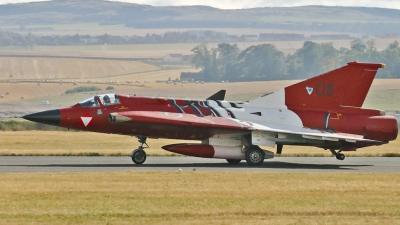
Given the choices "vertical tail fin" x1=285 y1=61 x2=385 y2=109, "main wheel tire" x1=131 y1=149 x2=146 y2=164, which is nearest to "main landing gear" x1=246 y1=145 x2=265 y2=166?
"vertical tail fin" x1=285 y1=61 x2=385 y2=109

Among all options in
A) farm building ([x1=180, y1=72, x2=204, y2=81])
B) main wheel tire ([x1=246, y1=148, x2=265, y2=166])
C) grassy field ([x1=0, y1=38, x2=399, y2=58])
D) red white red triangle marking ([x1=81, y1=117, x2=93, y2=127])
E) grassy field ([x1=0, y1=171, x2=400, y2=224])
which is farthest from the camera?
grassy field ([x1=0, y1=38, x2=399, y2=58])

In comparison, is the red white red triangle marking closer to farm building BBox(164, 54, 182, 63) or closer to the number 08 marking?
the number 08 marking

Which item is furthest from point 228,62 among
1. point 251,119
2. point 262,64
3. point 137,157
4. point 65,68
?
point 137,157

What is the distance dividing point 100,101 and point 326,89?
24.3 ft

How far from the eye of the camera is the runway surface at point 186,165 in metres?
22.3

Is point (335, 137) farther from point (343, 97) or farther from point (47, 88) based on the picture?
point (47, 88)

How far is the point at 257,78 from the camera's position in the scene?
108812 mm

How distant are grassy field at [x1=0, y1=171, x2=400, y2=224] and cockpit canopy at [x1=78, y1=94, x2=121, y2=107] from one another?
489 centimetres

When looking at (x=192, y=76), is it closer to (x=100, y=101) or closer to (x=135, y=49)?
(x=135, y=49)

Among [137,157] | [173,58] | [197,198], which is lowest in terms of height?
[173,58]

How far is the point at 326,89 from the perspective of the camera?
85.5 ft

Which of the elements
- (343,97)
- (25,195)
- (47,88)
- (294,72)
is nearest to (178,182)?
(25,195)

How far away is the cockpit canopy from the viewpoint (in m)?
24.3

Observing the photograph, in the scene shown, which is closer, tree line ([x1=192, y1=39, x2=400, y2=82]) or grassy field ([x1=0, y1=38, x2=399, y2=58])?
tree line ([x1=192, y1=39, x2=400, y2=82])
